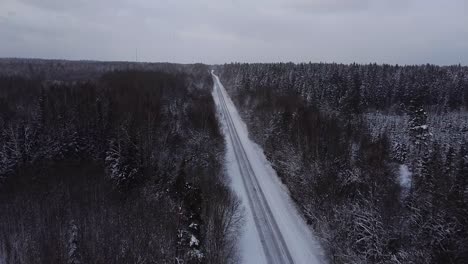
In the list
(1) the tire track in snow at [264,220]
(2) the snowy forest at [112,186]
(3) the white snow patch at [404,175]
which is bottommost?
(3) the white snow patch at [404,175]

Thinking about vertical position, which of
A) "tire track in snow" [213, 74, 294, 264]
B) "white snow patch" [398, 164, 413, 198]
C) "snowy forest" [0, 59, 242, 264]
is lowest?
"white snow patch" [398, 164, 413, 198]

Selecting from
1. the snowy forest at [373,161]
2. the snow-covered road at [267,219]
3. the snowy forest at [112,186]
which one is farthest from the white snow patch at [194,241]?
the snowy forest at [373,161]

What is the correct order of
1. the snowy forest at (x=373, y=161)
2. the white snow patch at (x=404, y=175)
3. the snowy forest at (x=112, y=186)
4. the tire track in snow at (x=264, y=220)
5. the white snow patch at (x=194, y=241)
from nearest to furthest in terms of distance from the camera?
the white snow patch at (x=194, y=241) < the snowy forest at (x=112, y=186) < the snowy forest at (x=373, y=161) < the tire track in snow at (x=264, y=220) < the white snow patch at (x=404, y=175)

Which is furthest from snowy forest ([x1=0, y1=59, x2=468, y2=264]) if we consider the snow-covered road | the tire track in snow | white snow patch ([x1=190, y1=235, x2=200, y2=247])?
the tire track in snow

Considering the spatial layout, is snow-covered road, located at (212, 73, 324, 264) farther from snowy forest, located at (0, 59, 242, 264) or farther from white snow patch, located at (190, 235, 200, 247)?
white snow patch, located at (190, 235, 200, 247)

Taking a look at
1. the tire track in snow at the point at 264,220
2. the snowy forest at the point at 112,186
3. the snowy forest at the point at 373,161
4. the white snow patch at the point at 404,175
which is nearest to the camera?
the snowy forest at the point at 112,186

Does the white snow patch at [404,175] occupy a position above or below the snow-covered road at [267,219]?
below

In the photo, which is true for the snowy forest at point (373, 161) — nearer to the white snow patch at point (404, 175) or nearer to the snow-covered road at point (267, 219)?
the white snow patch at point (404, 175)

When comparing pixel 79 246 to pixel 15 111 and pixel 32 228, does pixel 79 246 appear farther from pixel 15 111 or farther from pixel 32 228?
Answer: pixel 15 111
